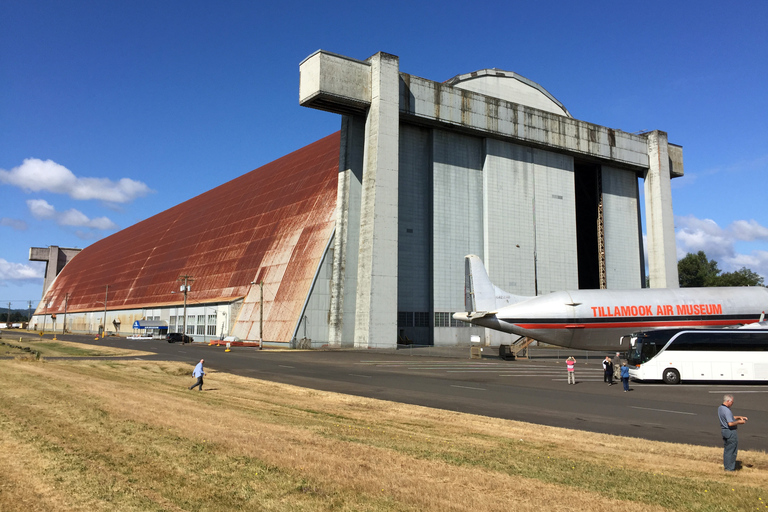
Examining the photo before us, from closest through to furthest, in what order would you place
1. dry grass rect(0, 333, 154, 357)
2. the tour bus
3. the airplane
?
1. the tour bus
2. the airplane
3. dry grass rect(0, 333, 154, 357)

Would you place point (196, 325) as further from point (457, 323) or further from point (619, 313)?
point (619, 313)

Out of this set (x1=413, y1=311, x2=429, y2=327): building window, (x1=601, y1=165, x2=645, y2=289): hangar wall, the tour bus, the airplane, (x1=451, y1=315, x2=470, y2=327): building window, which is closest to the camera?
the tour bus

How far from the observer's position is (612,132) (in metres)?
69.6

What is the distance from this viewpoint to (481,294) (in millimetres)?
44406

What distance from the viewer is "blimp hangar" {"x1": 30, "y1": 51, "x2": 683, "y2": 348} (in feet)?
174

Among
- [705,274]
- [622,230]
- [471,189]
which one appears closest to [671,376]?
[471,189]

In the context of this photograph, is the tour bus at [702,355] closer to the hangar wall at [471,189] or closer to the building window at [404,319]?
the hangar wall at [471,189]

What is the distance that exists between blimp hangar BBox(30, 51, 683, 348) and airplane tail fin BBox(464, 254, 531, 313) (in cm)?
934

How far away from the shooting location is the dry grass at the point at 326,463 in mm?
8172

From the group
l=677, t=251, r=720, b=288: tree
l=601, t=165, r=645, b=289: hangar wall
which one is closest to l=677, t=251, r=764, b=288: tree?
l=677, t=251, r=720, b=288: tree

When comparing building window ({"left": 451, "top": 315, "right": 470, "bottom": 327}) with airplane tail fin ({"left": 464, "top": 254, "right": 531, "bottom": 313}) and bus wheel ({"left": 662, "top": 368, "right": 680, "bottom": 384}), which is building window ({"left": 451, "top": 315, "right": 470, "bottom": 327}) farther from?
bus wheel ({"left": 662, "top": 368, "right": 680, "bottom": 384})

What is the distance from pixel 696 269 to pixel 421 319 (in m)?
110

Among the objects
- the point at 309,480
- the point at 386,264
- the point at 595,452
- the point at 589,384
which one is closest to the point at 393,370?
the point at 589,384

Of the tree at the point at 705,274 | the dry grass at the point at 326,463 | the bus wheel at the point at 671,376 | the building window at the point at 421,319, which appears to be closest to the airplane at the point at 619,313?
the bus wheel at the point at 671,376
